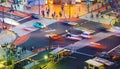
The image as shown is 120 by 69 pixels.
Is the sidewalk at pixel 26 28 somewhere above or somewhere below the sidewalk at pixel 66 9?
below

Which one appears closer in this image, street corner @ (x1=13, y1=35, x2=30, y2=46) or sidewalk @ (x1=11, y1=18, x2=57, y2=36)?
street corner @ (x1=13, y1=35, x2=30, y2=46)

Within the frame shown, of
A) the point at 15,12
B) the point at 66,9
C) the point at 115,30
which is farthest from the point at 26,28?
the point at 115,30

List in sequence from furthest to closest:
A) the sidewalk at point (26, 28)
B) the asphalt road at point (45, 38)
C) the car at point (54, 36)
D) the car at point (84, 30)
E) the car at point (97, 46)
A: the sidewalk at point (26, 28) → the car at point (84, 30) → the car at point (54, 36) → the asphalt road at point (45, 38) → the car at point (97, 46)

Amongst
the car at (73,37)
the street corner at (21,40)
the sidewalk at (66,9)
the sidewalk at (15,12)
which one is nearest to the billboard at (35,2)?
the sidewalk at (66,9)

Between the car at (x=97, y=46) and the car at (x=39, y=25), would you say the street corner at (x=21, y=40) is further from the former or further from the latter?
the car at (x=97, y=46)

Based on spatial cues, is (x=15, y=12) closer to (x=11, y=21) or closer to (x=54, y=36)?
(x=11, y=21)

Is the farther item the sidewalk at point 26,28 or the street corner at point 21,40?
the sidewalk at point 26,28

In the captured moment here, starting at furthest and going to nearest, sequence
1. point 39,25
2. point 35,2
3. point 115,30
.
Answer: point 35,2
point 39,25
point 115,30

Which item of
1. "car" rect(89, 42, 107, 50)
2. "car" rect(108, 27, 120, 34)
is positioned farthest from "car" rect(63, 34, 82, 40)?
"car" rect(108, 27, 120, 34)

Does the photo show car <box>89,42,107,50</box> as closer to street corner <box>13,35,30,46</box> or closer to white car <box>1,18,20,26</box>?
street corner <box>13,35,30,46</box>

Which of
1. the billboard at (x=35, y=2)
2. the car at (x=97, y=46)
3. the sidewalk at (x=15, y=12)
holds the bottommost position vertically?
the car at (x=97, y=46)

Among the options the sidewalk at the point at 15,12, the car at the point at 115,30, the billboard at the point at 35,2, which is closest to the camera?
the car at the point at 115,30

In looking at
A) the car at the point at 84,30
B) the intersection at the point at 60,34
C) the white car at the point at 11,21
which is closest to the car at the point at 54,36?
the intersection at the point at 60,34

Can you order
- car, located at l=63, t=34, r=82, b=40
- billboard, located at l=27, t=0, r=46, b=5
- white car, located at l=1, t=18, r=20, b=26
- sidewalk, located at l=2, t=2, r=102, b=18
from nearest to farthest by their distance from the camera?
car, located at l=63, t=34, r=82, b=40, white car, located at l=1, t=18, r=20, b=26, sidewalk, located at l=2, t=2, r=102, b=18, billboard, located at l=27, t=0, r=46, b=5
